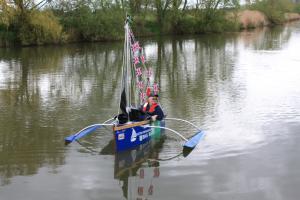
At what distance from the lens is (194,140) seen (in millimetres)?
11766

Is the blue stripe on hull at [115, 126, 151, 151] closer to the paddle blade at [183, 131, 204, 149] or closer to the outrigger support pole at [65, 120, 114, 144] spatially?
the outrigger support pole at [65, 120, 114, 144]

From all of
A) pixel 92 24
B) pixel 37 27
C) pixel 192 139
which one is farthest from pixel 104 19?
pixel 192 139

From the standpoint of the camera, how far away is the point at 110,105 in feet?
53.8

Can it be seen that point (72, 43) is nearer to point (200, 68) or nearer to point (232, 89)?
point (200, 68)

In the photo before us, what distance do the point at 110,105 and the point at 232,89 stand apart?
5999 millimetres

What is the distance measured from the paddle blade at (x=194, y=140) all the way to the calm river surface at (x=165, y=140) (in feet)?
0.63

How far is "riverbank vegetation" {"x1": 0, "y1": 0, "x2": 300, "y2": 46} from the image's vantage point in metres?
41.2

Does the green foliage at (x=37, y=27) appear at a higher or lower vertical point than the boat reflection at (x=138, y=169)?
higher

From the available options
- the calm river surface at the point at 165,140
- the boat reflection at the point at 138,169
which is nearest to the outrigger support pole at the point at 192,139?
the calm river surface at the point at 165,140

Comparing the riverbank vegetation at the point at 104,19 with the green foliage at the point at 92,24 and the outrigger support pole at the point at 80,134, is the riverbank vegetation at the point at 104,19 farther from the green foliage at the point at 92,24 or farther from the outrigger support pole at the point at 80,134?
the outrigger support pole at the point at 80,134

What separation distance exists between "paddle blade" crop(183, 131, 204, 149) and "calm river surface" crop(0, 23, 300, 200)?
192mm

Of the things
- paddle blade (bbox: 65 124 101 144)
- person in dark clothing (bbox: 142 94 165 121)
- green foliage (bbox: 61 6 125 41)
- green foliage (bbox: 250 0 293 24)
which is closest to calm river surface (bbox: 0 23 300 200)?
paddle blade (bbox: 65 124 101 144)

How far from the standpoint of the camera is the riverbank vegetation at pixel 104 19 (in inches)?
1620

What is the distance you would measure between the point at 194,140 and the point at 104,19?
118 ft
